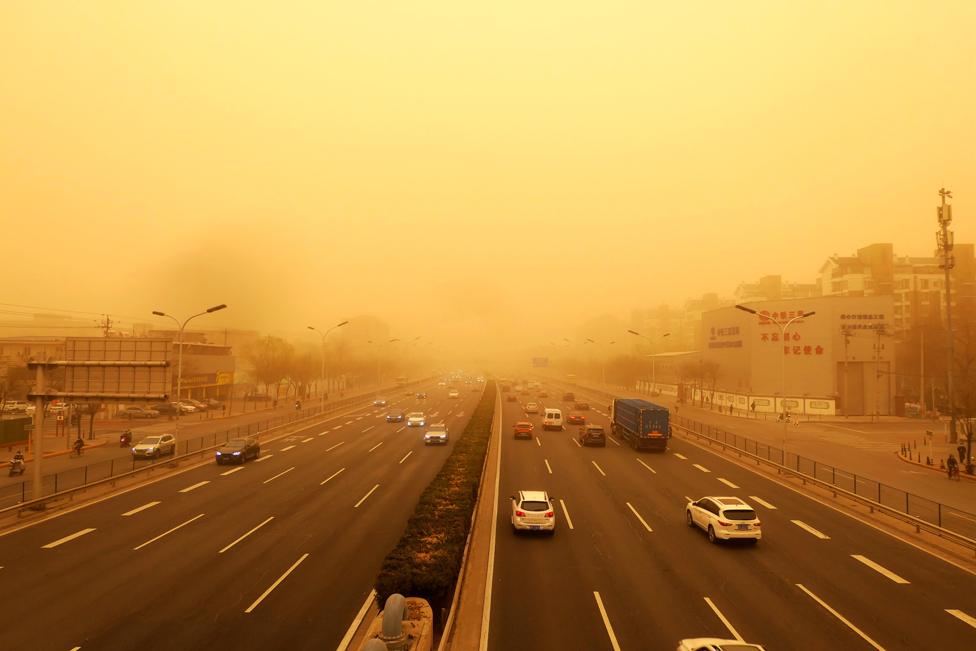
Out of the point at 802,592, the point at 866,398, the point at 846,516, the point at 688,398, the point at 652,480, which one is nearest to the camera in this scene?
the point at 802,592

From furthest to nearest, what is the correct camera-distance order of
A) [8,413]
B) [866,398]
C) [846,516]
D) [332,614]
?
[866,398] → [8,413] → [846,516] → [332,614]

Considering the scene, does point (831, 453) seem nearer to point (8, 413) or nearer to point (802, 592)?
point (802, 592)

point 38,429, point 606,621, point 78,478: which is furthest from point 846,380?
point 38,429

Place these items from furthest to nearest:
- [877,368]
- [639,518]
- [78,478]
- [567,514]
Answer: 1. [877,368]
2. [78,478]
3. [567,514]
4. [639,518]

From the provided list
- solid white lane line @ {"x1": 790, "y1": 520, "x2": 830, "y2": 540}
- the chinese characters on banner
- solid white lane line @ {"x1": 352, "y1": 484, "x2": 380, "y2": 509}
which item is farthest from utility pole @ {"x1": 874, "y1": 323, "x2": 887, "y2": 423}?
solid white lane line @ {"x1": 352, "y1": 484, "x2": 380, "y2": 509}

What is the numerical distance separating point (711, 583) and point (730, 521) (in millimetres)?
4164

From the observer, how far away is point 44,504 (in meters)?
25.5

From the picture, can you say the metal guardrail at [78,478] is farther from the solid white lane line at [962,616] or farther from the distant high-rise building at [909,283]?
the distant high-rise building at [909,283]

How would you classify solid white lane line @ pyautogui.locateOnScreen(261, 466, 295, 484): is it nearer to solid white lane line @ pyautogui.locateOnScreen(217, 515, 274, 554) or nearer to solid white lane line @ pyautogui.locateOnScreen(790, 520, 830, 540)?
solid white lane line @ pyautogui.locateOnScreen(217, 515, 274, 554)

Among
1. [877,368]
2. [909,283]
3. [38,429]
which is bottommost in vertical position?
[38,429]

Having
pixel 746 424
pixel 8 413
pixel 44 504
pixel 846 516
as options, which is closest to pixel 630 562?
pixel 846 516

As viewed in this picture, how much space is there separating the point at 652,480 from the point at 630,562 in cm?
1478

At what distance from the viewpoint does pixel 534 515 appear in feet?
70.4

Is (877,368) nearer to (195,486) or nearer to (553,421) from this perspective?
(553,421)
